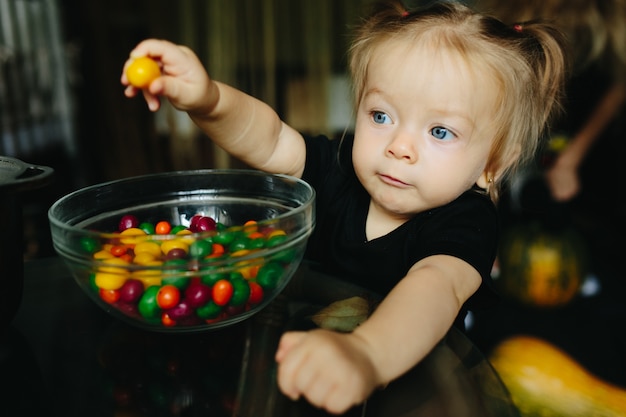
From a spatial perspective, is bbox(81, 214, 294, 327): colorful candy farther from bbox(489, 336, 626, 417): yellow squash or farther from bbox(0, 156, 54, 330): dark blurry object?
bbox(489, 336, 626, 417): yellow squash

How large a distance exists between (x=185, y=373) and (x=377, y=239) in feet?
1.31

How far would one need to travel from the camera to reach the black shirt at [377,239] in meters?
0.78

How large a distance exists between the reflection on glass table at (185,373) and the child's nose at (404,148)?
192 mm

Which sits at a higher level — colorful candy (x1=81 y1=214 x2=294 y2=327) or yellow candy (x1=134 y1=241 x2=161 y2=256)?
yellow candy (x1=134 y1=241 x2=161 y2=256)

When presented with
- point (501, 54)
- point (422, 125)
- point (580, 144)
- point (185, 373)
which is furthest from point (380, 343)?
point (580, 144)

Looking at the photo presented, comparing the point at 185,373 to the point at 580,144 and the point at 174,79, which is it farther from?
the point at 580,144

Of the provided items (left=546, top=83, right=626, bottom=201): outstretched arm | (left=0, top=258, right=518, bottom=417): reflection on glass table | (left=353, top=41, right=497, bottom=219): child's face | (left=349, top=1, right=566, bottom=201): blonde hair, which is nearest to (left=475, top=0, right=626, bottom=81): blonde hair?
(left=546, top=83, right=626, bottom=201): outstretched arm

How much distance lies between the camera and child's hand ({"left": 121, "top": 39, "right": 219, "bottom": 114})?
693mm

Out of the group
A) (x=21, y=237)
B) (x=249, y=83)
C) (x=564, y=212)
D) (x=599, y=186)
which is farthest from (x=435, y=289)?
(x=249, y=83)

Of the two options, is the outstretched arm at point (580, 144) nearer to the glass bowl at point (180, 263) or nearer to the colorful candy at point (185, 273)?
the glass bowl at point (180, 263)

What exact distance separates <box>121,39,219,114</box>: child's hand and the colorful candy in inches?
6.8

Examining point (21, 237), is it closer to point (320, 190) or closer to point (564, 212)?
point (320, 190)

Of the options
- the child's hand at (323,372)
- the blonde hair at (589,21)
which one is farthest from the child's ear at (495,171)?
the blonde hair at (589,21)

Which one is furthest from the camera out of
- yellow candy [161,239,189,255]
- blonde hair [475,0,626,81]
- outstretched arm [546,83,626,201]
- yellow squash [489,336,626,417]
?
outstretched arm [546,83,626,201]
